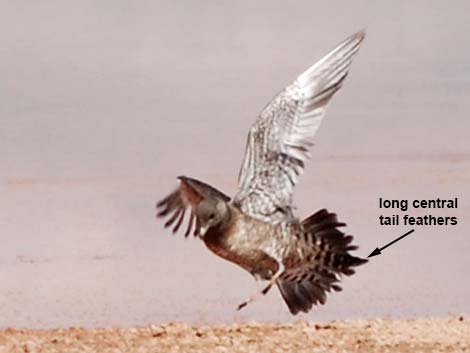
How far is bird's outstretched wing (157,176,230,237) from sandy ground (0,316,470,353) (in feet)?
6.97

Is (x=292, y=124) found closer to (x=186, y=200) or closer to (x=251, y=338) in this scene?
(x=186, y=200)

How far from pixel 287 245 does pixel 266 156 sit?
383mm

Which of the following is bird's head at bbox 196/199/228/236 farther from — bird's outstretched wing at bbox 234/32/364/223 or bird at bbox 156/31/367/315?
bird's outstretched wing at bbox 234/32/364/223

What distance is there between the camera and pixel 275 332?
7484mm

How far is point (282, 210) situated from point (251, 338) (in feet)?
8.03

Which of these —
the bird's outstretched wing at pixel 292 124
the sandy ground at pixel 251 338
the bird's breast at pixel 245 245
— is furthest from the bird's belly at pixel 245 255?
the sandy ground at pixel 251 338

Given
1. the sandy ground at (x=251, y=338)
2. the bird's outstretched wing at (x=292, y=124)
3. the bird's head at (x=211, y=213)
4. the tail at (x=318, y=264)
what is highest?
the bird's outstretched wing at (x=292, y=124)

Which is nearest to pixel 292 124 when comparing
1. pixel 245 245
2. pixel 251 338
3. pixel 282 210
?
pixel 282 210

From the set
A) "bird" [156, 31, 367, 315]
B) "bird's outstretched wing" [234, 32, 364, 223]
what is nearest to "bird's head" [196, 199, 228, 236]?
"bird" [156, 31, 367, 315]

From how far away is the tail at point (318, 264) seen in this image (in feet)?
16.4

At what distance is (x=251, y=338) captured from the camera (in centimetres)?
731

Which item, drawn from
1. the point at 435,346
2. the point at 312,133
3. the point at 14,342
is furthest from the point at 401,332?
the point at 312,133

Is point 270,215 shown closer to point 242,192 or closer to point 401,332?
point 242,192

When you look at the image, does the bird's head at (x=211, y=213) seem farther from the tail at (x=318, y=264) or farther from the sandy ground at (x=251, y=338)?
the sandy ground at (x=251, y=338)
